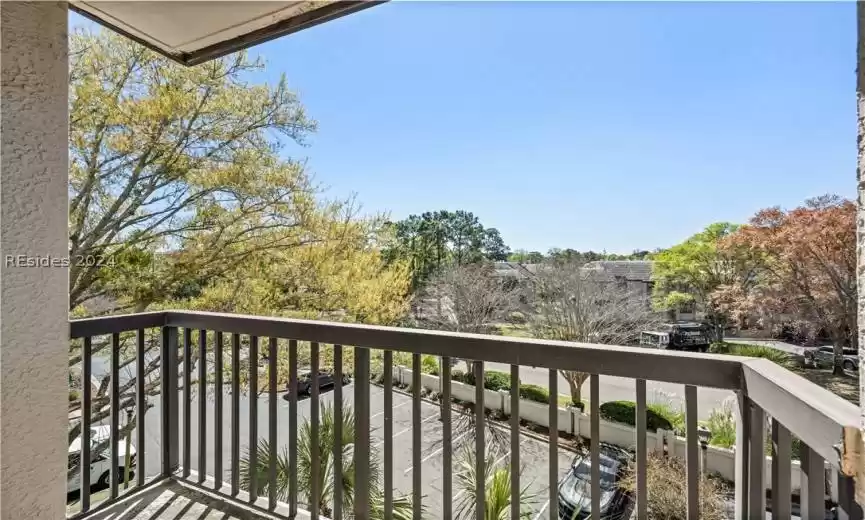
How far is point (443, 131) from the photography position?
11984 millimetres

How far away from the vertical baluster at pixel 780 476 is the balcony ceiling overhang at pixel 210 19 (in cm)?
168

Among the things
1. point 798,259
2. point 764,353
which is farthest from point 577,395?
point 798,259

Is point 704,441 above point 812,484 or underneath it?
underneath

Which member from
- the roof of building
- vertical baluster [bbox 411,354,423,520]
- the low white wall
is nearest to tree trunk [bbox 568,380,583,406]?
the low white wall

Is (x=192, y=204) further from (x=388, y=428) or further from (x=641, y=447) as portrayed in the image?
(x=641, y=447)

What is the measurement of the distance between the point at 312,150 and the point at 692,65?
265 inches

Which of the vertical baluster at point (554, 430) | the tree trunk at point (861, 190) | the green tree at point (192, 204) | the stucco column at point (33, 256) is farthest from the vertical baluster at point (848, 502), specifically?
the green tree at point (192, 204)

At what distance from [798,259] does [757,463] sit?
491 cm

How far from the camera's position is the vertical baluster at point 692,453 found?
45.4 inches

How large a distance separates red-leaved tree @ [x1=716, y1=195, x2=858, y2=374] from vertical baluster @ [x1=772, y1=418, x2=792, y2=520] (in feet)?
7.11

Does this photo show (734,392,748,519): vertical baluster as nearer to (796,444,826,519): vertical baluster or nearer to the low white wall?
(796,444,826,519): vertical baluster

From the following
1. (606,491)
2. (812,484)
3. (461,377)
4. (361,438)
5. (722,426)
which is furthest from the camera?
(461,377)

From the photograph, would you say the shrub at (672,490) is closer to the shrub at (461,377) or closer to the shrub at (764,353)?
the shrub at (764,353)

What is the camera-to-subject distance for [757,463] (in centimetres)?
105
